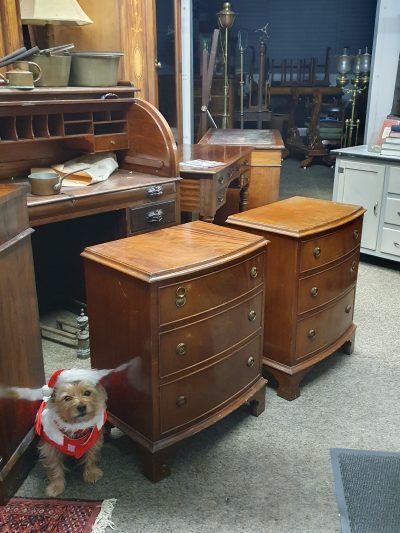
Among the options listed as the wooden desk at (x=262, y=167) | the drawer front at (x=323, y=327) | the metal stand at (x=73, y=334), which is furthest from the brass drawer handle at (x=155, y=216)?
the wooden desk at (x=262, y=167)

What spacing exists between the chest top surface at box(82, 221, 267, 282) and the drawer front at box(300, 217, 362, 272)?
26cm

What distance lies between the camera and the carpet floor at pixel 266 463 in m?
1.63

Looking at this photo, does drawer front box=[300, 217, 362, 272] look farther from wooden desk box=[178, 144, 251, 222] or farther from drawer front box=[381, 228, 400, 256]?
drawer front box=[381, 228, 400, 256]

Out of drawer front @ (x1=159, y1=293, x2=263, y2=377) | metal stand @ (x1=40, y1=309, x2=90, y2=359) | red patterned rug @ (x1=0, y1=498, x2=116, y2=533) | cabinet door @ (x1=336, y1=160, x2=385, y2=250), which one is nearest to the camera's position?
red patterned rug @ (x1=0, y1=498, x2=116, y2=533)

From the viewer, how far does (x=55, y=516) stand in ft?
5.30

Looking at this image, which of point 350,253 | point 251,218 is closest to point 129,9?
point 251,218

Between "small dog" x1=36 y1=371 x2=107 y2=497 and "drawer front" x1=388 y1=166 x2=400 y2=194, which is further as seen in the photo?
"drawer front" x1=388 y1=166 x2=400 y2=194

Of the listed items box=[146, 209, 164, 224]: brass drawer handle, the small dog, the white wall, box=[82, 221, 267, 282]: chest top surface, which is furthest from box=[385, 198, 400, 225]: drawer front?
the small dog

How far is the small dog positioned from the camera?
5.39ft

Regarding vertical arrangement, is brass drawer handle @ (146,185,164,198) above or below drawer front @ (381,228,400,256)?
above

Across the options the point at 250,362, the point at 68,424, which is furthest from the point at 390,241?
the point at 68,424

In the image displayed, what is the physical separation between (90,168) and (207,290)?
109 cm

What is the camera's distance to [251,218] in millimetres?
2275

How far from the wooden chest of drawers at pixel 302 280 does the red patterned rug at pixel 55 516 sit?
921 mm
